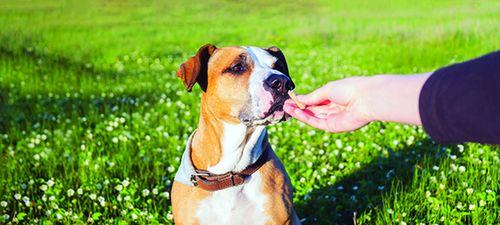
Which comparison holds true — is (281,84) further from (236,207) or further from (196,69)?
(236,207)

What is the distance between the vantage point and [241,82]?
4910 millimetres

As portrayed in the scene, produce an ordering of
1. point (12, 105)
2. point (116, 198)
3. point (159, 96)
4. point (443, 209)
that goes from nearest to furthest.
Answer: point (443, 209), point (116, 198), point (12, 105), point (159, 96)

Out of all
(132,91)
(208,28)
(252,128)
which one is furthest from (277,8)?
(252,128)

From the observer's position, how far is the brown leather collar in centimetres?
492

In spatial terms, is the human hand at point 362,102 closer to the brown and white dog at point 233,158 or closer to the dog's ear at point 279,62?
the brown and white dog at point 233,158

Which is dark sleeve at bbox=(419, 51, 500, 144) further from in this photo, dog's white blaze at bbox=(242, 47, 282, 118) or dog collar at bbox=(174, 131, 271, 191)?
dog collar at bbox=(174, 131, 271, 191)

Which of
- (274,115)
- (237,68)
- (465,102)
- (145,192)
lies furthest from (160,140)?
(465,102)

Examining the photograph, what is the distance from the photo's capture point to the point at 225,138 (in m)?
4.99

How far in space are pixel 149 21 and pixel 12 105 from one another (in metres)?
16.4

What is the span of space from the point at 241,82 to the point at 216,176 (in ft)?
2.48

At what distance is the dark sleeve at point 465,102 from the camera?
7.47ft

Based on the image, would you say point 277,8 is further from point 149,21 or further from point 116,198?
point 116,198

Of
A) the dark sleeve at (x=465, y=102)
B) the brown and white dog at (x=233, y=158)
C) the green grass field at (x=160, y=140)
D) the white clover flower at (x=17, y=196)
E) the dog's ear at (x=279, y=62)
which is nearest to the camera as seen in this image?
the dark sleeve at (x=465, y=102)

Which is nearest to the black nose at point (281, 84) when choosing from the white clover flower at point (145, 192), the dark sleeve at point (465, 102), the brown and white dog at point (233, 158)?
the brown and white dog at point (233, 158)
